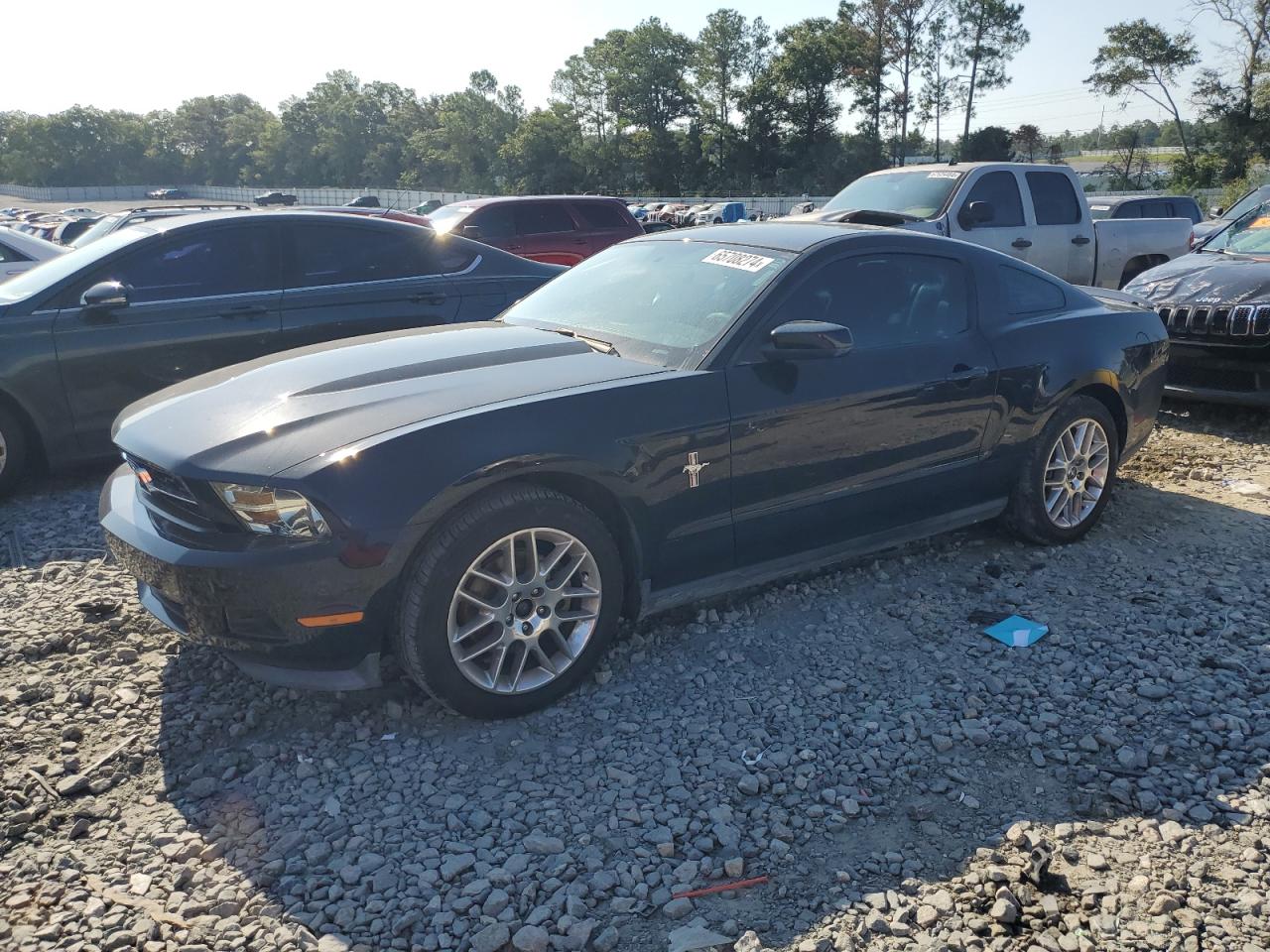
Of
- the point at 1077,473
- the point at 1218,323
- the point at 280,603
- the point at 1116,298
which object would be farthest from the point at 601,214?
the point at 280,603

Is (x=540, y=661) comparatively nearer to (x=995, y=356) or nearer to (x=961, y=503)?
(x=961, y=503)

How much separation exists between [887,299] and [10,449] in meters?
4.87

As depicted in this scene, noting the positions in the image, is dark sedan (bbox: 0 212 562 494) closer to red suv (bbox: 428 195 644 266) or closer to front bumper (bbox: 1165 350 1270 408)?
front bumper (bbox: 1165 350 1270 408)

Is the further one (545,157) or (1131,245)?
(545,157)

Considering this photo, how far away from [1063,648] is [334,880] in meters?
2.89

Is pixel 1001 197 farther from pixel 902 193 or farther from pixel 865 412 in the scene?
pixel 865 412

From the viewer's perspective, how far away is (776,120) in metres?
65.6

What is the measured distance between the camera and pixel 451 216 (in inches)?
477

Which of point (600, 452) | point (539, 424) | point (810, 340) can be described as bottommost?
point (600, 452)

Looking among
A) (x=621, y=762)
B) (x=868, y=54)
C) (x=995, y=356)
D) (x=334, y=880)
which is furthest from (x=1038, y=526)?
(x=868, y=54)

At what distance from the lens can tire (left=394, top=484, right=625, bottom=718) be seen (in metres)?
3.07

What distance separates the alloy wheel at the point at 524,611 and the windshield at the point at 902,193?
7.45m

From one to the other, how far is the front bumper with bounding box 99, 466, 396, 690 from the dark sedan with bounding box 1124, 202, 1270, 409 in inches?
254

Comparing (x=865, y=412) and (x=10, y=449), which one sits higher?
(x=865, y=412)
